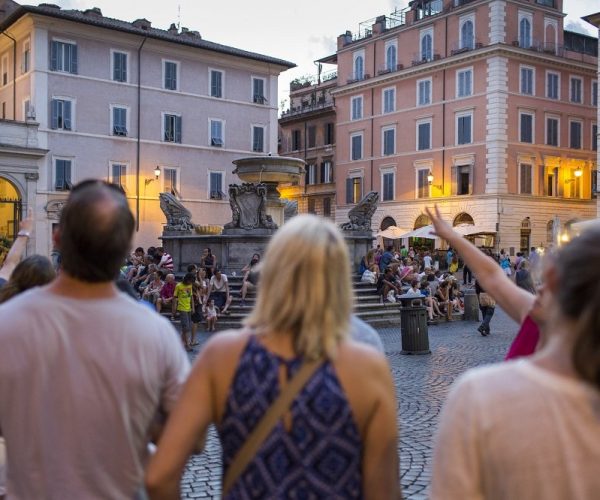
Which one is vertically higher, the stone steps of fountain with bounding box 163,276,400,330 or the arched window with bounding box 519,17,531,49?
the arched window with bounding box 519,17,531,49

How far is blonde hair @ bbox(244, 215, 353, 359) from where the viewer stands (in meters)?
2.16

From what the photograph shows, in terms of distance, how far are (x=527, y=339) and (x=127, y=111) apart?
39976 millimetres

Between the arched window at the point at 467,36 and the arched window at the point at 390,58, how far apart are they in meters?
5.80

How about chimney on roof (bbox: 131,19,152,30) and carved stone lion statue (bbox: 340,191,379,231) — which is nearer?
carved stone lion statue (bbox: 340,191,379,231)

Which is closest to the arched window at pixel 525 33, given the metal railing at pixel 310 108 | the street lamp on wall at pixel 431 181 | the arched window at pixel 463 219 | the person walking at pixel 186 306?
the street lamp on wall at pixel 431 181

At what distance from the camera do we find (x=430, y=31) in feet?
160

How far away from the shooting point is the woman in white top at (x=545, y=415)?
1.74m

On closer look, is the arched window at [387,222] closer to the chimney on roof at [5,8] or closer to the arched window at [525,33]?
the arched window at [525,33]

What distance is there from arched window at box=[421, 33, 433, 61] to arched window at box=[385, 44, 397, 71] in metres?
2.38

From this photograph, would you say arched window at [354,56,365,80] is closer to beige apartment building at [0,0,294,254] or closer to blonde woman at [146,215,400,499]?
beige apartment building at [0,0,294,254]

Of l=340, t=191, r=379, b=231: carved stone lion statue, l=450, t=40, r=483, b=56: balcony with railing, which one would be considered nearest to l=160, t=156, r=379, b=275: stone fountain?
l=340, t=191, r=379, b=231: carved stone lion statue

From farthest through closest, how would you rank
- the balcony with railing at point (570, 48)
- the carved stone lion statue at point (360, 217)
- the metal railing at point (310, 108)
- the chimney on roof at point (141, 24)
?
the metal railing at point (310, 108) < the balcony with railing at point (570, 48) < the chimney on roof at point (141, 24) < the carved stone lion statue at point (360, 217)

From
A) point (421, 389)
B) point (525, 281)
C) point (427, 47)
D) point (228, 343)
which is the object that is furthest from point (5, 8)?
point (228, 343)

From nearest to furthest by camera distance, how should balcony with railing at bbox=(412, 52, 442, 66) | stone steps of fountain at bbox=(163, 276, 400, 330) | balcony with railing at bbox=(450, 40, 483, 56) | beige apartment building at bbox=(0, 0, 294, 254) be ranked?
stone steps of fountain at bbox=(163, 276, 400, 330)
beige apartment building at bbox=(0, 0, 294, 254)
balcony with railing at bbox=(450, 40, 483, 56)
balcony with railing at bbox=(412, 52, 442, 66)
